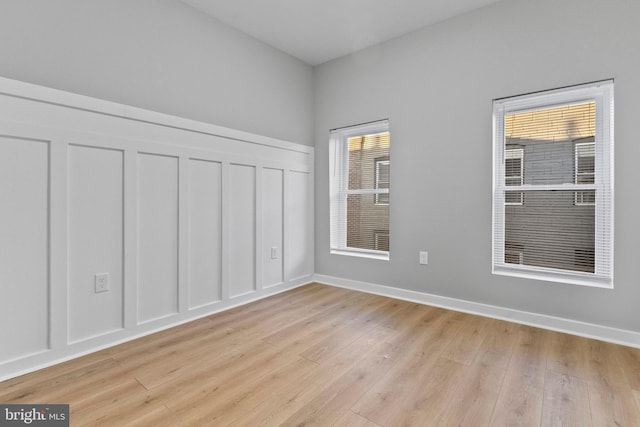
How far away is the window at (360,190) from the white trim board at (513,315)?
0.38m

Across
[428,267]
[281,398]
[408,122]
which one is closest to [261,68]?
[408,122]

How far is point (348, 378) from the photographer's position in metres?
1.71

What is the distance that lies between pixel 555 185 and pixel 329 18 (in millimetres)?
2393

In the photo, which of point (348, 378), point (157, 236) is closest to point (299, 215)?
point (157, 236)

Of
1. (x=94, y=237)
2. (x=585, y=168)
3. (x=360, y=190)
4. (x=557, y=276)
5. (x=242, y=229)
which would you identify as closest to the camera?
(x=94, y=237)

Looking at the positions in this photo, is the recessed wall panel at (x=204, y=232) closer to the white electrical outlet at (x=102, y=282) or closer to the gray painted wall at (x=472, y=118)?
the white electrical outlet at (x=102, y=282)

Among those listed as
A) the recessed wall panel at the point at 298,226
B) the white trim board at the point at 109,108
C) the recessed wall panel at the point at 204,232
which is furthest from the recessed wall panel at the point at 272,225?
the recessed wall panel at the point at 204,232

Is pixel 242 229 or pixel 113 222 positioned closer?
pixel 113 222

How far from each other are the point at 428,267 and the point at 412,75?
1.88m

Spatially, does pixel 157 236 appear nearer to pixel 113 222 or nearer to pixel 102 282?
pixel 113 222

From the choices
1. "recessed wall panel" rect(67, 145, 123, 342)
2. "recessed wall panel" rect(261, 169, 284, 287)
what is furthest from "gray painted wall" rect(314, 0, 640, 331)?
"recessed wall panel" rect(67, 145, 123, 342)

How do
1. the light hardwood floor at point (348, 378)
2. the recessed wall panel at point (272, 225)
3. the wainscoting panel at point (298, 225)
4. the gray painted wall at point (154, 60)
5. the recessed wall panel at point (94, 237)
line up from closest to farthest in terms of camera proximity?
the light hardwood floor at point (348, 378) → the gray painted wall at point (154, 60) → the recessed wall panel at point (94, 237) → the recessed wall panel at point (272, 225) → the wainscoting panel at point (298, 225)

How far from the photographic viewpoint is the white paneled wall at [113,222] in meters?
1.74

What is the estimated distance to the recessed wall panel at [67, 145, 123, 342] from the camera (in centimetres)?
194
